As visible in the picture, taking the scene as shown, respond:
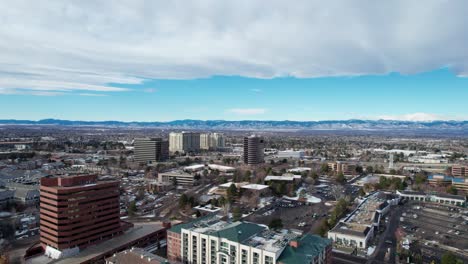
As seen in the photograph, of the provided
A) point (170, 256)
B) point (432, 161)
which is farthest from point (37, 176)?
point (432, 161)

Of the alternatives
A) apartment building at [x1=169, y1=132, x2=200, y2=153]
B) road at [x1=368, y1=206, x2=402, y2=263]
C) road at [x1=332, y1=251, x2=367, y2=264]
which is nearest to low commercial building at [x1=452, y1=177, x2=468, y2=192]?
road at [x1=368, y1=206, x2=402, y2=263]

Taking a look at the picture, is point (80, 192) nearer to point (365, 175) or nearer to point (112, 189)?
point (112, 189)

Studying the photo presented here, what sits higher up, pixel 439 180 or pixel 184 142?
pixel 184 142

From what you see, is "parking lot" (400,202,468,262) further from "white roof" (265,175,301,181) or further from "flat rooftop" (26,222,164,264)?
"flat rooftop" (26,222,164,264)

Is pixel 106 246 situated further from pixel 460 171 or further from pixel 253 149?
pixel 460 171

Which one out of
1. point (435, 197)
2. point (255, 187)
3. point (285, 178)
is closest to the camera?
point (435, 197)

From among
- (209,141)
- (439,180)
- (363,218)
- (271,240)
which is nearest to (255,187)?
(363,218)
